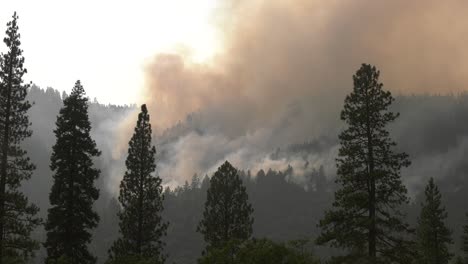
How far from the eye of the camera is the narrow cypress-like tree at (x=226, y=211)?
178 ft

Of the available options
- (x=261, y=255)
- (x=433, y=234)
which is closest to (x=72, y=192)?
(x=261, y=255)

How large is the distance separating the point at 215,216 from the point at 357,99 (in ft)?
83.6

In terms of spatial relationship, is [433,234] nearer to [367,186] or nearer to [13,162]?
[367,186]

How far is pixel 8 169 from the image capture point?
1222 inches

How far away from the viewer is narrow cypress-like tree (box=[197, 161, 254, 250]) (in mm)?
54406

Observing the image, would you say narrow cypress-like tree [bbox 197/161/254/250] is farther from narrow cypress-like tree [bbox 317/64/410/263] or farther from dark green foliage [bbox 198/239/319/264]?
dark green foliage [bbox 198/239/319/264]

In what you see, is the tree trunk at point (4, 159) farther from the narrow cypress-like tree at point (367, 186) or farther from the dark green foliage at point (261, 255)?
the narrow cypress-like tree at point (367, 186)

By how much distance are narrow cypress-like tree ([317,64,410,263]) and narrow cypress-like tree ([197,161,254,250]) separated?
2185 centimetres

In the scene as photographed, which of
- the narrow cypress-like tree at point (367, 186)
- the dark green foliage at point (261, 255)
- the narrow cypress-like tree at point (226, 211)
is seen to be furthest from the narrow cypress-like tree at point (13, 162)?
the narrow cypress-like tree at point (226, 211)

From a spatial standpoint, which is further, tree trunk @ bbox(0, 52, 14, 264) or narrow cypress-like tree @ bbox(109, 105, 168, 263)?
narrow cypress-like tree @ bbox(109, 105, 168, 263)

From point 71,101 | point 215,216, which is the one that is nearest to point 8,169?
point 71,101

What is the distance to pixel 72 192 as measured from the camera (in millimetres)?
38469

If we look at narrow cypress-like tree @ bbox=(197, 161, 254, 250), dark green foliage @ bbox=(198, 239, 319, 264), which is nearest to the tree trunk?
dark green foliage @ bbox=(198, 239, 319, 264)

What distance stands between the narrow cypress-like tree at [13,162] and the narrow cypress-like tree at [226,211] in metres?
25.3
